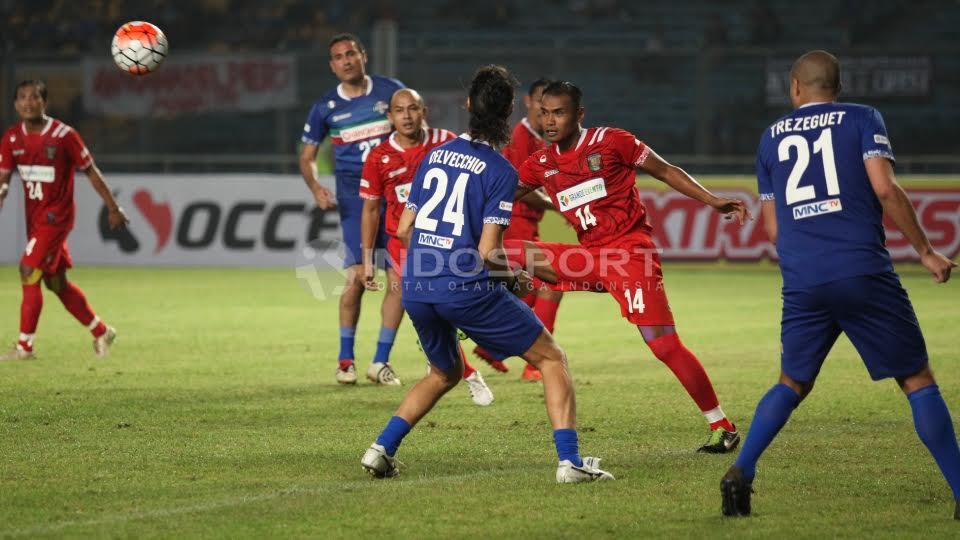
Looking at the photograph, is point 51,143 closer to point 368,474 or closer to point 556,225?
point 368,474

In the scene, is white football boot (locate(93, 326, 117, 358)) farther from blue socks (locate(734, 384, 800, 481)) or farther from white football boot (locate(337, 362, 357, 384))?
blue socks (locate(734, 384, 800, 481))

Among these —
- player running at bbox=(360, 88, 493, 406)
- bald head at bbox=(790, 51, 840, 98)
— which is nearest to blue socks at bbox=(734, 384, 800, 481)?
bald head at bbox=(790, 51, 840, 98)

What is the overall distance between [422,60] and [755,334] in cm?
1274

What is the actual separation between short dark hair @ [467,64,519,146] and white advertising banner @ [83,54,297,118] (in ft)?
66.9

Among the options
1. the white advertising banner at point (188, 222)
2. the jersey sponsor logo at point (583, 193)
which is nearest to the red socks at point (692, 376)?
the jersey sponsor logo at point (583, 193)

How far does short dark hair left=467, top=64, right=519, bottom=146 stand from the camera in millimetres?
6496

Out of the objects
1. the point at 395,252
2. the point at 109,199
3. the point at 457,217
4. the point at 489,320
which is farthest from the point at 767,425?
the point at 109,199

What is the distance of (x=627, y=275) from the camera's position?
762cm

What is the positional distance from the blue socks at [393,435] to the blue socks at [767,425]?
5.43 feet

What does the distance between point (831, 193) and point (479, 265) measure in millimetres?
1641

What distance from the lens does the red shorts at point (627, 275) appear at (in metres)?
7.58

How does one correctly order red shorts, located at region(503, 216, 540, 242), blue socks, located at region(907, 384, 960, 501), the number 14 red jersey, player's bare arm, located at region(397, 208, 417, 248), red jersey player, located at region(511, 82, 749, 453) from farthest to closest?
1. red shorts, located at region(503, 216, 540, 242)
2. the number 14 red jersey
3. red jersey player, located at region(511, 82, 749, 453)
4. player's bare arm, located at region(397, 208, 417, 248)
5. blue socks, located at region(907, 384, 960, 501)

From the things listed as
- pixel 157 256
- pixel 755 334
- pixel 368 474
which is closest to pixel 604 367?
pixel 755 334

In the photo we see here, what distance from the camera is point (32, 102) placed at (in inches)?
458
